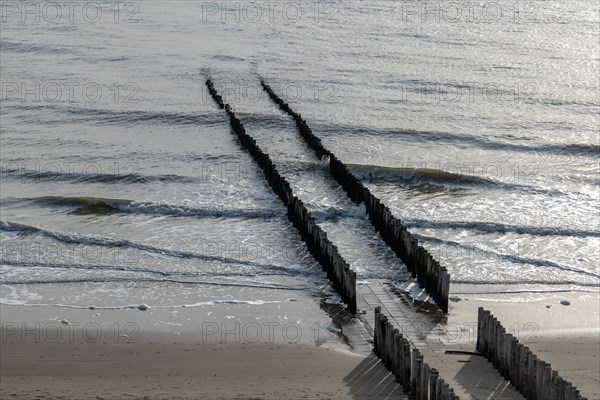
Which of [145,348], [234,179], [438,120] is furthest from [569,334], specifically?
[438,120]

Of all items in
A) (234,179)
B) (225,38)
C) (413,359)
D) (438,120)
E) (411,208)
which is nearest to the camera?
(413,359)

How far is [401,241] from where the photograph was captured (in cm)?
1781

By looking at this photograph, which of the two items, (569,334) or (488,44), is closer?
(569,334)

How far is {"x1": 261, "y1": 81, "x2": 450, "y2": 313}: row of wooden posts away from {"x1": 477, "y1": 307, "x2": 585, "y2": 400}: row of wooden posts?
6.36ft

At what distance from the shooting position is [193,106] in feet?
109

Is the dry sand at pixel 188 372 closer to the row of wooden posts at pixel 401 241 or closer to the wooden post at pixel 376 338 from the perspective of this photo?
the wooden post at pixel 376 338

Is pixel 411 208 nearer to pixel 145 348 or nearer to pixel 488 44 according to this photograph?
pixel 145 348

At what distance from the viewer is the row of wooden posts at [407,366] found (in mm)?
11203

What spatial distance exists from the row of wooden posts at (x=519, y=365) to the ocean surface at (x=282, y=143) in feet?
11.3

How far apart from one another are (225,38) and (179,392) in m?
34.8

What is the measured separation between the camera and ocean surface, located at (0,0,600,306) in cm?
1836

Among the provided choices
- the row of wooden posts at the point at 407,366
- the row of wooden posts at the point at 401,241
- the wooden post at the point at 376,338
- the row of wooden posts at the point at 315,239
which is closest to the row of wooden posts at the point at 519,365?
the row of wooden posts at the point at 407,366

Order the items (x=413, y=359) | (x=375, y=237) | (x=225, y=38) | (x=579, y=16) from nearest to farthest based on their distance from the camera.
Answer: (x=413, y=359), (x=375, y=237), (x=225, y=38), (x=579, y=16)

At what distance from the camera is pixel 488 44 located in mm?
46938
